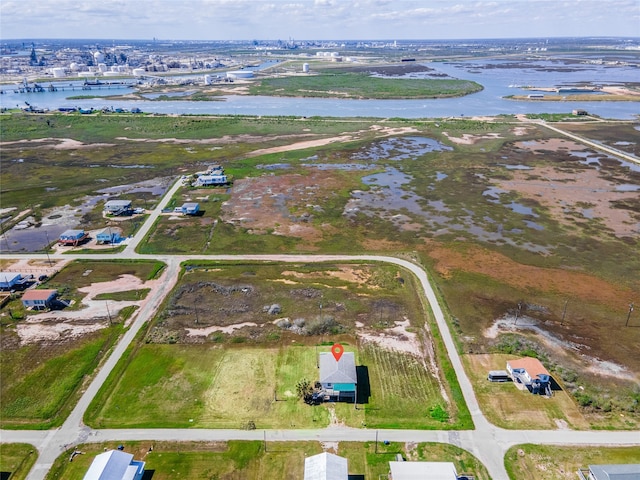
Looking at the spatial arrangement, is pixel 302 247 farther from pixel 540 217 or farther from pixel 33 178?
pixel 33 178

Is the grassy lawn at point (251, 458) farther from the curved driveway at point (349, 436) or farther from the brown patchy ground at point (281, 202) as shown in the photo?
the brown patchy ground at point (281, 202)

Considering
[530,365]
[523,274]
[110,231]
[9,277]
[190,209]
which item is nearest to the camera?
[530,365]

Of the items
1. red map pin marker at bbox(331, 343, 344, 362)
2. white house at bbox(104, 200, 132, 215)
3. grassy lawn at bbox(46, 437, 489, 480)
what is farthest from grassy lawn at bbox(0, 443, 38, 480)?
white house at bbox(104, 200, 132, 215)

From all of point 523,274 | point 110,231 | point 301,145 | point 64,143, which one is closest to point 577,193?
point 523,274

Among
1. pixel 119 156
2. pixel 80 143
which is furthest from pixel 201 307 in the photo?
pixel 80 143

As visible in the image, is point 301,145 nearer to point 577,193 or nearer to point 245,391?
point 577,193

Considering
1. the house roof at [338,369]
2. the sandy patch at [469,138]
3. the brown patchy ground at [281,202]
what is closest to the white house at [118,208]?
the brown patchy ground at [281,202]

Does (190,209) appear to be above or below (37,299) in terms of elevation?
above
